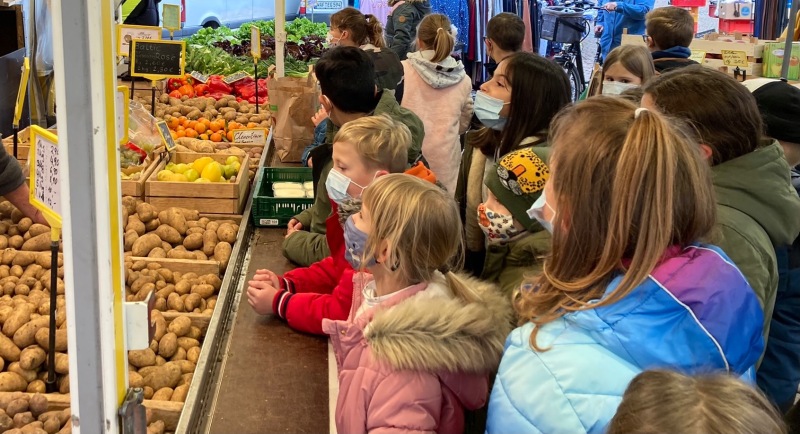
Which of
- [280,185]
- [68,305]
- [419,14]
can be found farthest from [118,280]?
[419,14]

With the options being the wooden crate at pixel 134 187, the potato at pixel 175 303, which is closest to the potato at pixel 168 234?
the wooden crate at pixel 134 187

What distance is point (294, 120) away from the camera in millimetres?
4824

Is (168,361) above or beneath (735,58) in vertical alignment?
beneath

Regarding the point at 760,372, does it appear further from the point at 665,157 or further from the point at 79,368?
the point at 79,368

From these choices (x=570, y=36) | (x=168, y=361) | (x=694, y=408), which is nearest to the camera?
(x=694, y=408)

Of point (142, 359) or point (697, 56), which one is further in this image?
point (697, 56)

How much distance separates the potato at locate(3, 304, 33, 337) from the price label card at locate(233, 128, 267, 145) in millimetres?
2425

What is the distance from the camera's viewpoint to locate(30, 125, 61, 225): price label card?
1718mm

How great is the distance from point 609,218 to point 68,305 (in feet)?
3.12

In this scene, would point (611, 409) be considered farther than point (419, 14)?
No

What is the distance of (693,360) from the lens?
4.52 ft

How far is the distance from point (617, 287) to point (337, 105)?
223 cm

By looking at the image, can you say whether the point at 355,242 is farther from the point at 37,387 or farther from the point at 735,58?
the point at 735,58

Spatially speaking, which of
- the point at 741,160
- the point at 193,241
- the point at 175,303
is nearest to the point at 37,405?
the point at 175,303
